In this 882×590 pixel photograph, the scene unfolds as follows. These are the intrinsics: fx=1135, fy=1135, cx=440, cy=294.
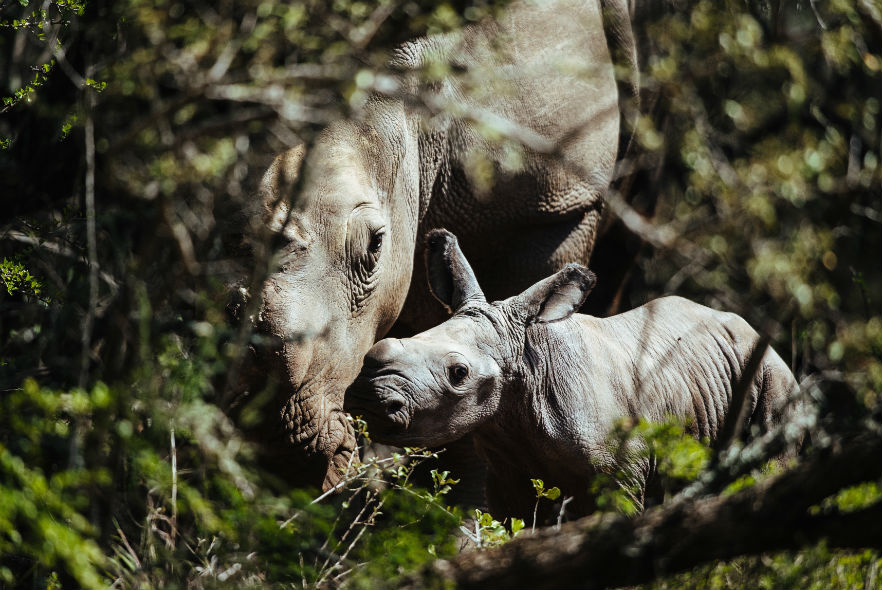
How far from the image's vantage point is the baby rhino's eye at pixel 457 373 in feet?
12.8

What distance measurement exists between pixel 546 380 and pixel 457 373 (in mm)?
384

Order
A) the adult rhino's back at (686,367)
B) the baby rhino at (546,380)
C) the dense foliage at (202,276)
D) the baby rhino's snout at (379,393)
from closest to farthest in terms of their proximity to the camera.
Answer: the dense foliage at (202,276) → the baby rhino's snout at (379,393) → the baby rhino at (546,380) → the adult rhino's back at (686,367)

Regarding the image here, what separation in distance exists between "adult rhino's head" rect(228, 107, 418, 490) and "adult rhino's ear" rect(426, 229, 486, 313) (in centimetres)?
22

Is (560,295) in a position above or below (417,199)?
below

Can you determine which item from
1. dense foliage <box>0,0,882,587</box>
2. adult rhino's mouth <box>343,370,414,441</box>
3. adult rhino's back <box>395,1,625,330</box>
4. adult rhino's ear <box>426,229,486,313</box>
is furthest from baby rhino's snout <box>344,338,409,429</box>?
adult rhino's back <box>395,1,625,330</box>

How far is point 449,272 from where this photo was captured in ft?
14.2

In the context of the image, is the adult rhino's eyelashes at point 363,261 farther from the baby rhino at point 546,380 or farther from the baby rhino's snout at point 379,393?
the baby rhino's snout at point 379,393

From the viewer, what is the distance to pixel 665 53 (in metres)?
6.26

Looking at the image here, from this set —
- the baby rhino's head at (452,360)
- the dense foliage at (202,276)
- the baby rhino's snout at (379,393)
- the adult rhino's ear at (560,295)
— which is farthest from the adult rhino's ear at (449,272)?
the dense foliage at (202,276)

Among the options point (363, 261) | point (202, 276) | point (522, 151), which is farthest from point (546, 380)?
point (522, 151)

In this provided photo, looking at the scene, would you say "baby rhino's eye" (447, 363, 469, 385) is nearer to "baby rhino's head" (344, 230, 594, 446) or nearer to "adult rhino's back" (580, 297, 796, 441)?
"baby rhino's head" (344, 230, 594, 446)

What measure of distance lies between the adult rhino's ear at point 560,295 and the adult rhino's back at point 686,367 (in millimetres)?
211

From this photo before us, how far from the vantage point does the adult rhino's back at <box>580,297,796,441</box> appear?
4281mm

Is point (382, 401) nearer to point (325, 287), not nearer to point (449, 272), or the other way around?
point (325, 287)
